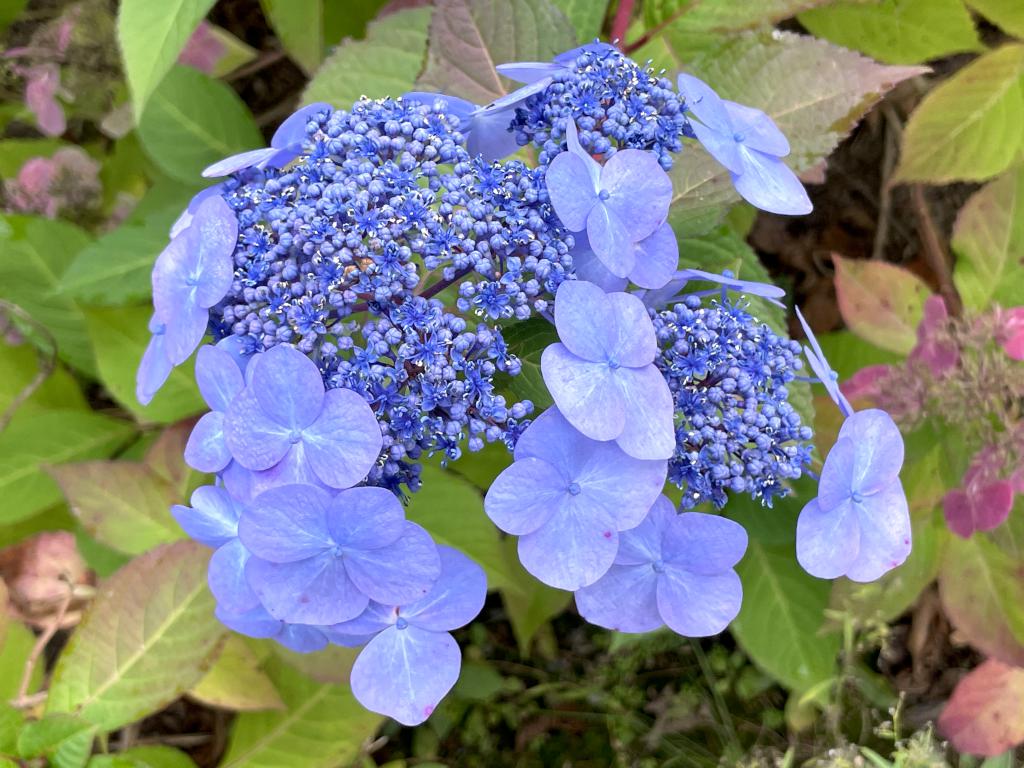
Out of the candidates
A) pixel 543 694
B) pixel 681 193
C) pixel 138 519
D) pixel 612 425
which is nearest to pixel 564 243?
pixel 612 425

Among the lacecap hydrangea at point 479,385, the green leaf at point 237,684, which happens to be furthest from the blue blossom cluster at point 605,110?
the green leaf at point 237,684

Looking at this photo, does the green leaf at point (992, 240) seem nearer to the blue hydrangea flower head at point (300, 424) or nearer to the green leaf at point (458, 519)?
the green leaf at point (458, 519)

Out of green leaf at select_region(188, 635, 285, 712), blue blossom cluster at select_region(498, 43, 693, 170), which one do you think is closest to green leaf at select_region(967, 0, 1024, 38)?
blue blossom cluster at select_region(498, 43, 693, 170)

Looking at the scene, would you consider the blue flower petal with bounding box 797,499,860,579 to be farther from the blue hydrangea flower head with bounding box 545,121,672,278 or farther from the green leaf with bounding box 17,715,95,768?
the green leaf with bounding box 17,715,95,768

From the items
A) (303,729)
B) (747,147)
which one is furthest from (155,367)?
(303,729)

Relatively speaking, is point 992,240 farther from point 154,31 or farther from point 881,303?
point 154,31

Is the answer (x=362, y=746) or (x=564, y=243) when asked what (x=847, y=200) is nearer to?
(x=564, y=243)

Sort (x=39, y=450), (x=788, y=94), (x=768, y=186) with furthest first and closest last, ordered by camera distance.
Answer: (x=39, y=450), (x=788, y=94), (x=768, y=186)

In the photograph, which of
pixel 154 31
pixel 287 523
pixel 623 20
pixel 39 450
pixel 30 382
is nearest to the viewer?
pixel 287 523
